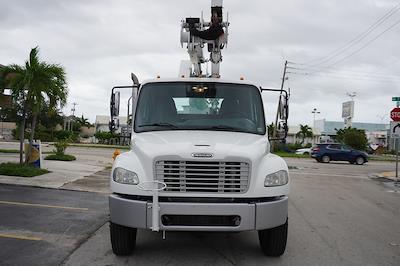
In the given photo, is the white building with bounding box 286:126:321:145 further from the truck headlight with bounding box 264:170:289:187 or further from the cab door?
the truck headlight with bounding box 264:170:289:187

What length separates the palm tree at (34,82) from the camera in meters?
13.6

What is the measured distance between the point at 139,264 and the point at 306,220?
451 centimetres

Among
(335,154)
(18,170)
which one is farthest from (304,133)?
(18,170)

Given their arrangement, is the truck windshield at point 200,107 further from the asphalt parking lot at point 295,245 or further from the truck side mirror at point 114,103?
the asphalt parking lot at point 295,245

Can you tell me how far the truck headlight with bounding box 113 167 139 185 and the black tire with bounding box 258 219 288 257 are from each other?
1.91 m

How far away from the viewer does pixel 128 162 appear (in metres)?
5.91

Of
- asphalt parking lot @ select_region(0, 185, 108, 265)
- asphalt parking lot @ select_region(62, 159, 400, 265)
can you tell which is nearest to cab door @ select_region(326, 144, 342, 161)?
asphalt parking lot @ select_region(62, 159, 400, 265)

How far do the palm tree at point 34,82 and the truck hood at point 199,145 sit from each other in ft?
26.8

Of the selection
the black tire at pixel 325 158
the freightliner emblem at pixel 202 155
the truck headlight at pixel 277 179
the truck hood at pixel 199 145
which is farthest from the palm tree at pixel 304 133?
the freightliner emblem at pixel 202 155

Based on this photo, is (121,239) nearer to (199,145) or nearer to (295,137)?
(199,145)

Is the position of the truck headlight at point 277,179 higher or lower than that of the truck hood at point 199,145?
lower

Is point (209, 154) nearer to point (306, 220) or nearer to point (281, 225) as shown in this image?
point (281, 225)

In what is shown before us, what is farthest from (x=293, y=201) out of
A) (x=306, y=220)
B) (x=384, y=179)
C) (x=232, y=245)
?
(x=384, y=179)

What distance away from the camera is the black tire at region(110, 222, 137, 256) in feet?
19.5
